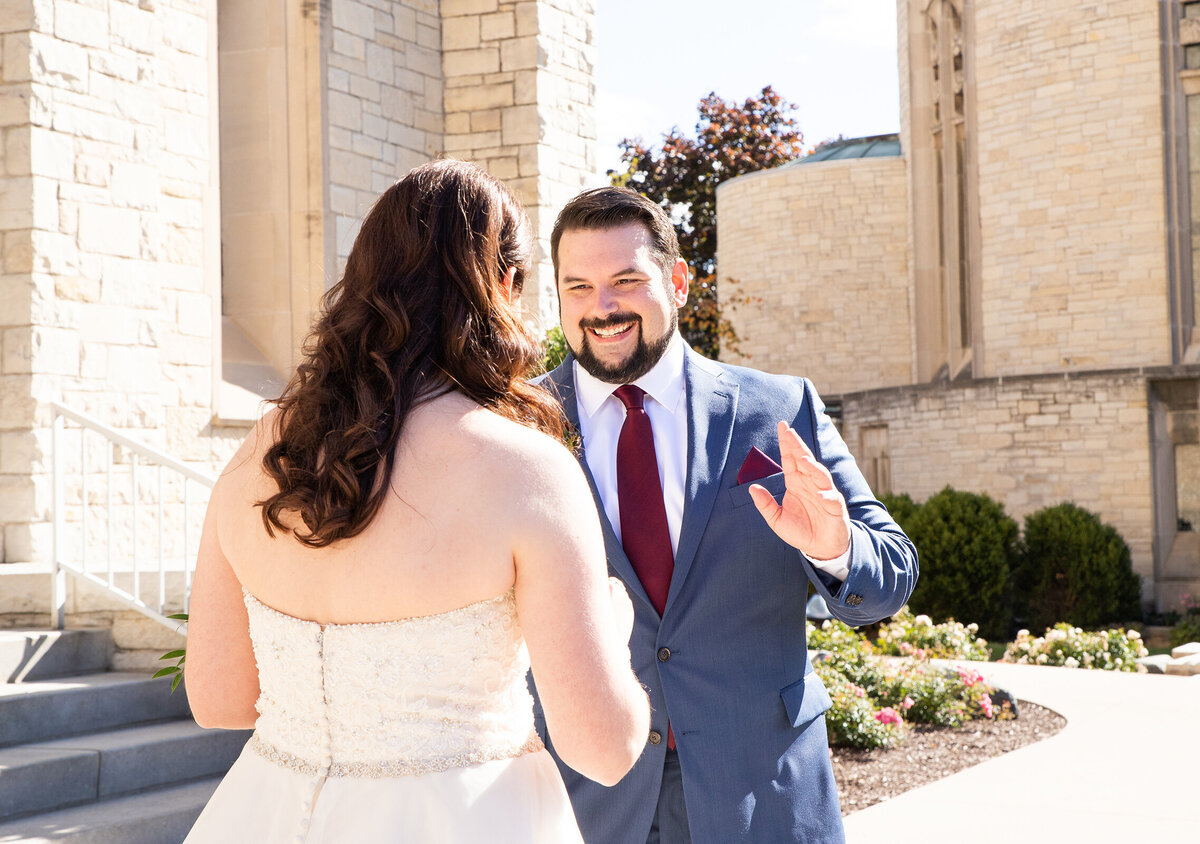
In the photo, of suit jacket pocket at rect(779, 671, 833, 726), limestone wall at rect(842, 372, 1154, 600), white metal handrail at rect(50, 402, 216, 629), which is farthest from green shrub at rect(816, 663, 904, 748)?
limestone wall at rect(842, 372, 1154, 600)

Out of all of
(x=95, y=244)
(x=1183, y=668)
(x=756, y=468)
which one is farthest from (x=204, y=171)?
(x=1183, y=668)

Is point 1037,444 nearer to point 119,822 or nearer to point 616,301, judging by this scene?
point 119,822

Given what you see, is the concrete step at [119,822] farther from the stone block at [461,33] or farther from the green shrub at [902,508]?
the green shrub at [902,508]

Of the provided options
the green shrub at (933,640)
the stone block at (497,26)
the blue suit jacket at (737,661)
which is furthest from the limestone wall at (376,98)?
the blue suit jacket at (737,661)

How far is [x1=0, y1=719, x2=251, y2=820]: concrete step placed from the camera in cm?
440

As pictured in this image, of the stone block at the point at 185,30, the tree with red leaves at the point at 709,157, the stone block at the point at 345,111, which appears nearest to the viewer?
the stone block at the point at 185,30

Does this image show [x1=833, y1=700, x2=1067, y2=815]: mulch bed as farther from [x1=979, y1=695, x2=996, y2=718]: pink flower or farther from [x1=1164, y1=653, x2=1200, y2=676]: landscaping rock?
[x1=1164, y1=653, x2=1200, y2=676]: landscaping rock

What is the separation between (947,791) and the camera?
17.5 ft

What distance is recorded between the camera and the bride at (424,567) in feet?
4.85

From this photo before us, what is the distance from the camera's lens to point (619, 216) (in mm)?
2453

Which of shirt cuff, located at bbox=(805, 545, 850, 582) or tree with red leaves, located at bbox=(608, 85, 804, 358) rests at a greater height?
tree with red leaves, located at bbox=(608, 85, 804, 358)

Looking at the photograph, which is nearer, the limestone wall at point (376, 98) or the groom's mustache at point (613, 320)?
the groom's mustache at point (613, 320)

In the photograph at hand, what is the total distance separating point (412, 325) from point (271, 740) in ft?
2.05

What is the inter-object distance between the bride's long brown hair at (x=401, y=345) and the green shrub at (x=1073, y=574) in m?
13.5
